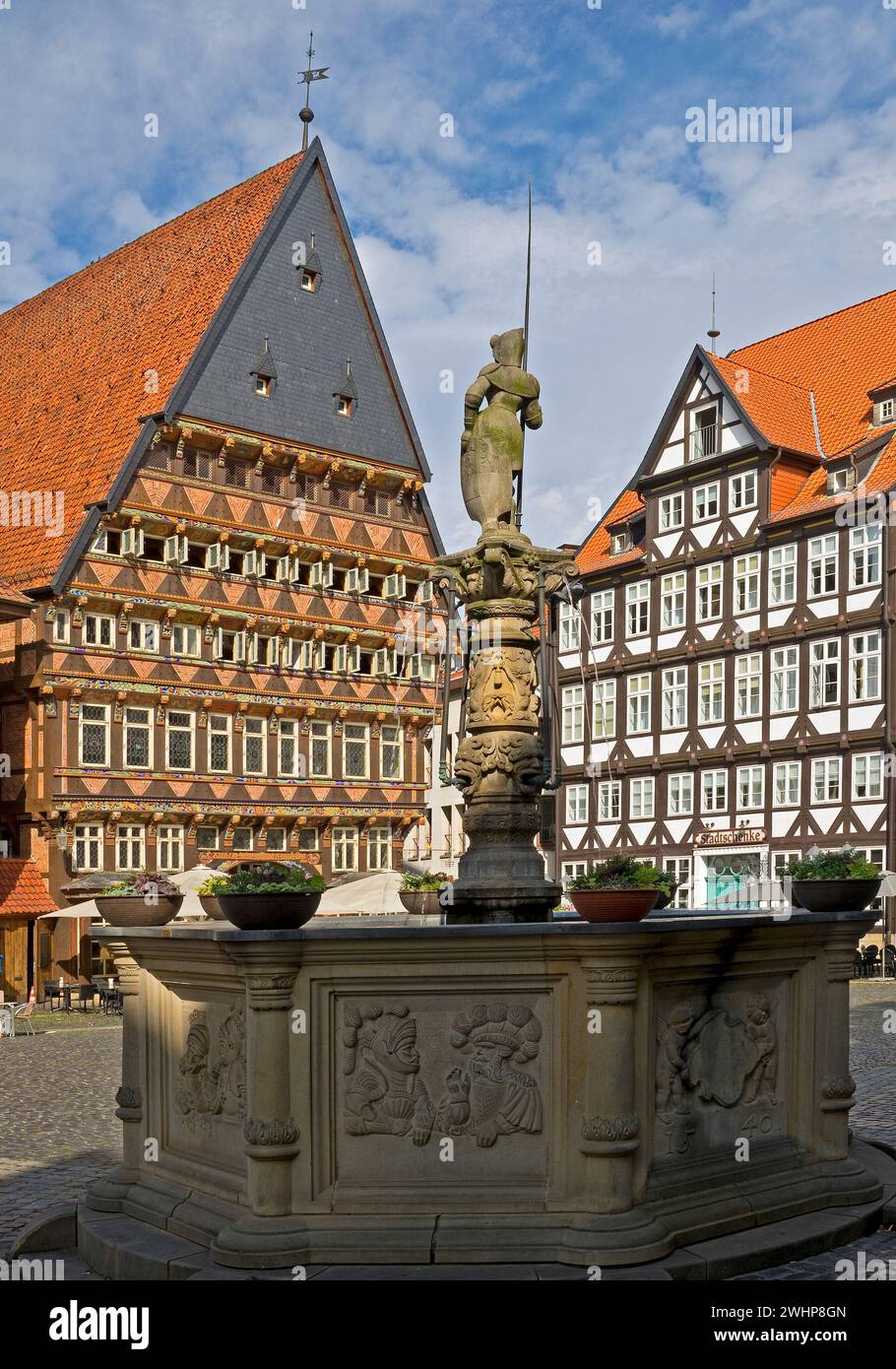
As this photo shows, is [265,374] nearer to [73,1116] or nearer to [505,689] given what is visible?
[73,1116]

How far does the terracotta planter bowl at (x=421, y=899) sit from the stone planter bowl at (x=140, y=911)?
4626mm

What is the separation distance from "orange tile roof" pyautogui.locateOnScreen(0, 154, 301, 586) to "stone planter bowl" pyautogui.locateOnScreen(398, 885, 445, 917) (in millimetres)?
A: 20386

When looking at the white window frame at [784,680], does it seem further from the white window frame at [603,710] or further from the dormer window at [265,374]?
the dormer window at [265,374]

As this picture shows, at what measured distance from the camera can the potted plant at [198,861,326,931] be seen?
6.42 m

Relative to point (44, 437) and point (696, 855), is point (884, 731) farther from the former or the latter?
point (44, 437)

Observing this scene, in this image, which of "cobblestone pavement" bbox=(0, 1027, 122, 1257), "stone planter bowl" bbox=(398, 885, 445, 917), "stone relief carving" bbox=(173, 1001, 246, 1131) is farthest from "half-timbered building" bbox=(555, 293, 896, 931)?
"stone relief carving" bbox=(173, 1001, 246, 1131)

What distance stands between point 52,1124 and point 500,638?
18.7 ft

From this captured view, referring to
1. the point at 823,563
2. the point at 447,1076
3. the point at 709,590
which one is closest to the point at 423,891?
the point at 447,1076

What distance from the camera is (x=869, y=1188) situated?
287 inches

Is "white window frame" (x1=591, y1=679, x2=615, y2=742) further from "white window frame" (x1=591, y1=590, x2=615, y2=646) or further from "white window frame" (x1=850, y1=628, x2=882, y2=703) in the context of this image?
"white window frame" (x1=850, y1=628, x2=882, y2=703)

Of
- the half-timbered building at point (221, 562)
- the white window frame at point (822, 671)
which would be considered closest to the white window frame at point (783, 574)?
the white window frame at point (822, 671)

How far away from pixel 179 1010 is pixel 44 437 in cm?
3276

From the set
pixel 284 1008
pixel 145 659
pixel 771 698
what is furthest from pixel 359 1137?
pixel 771 698
